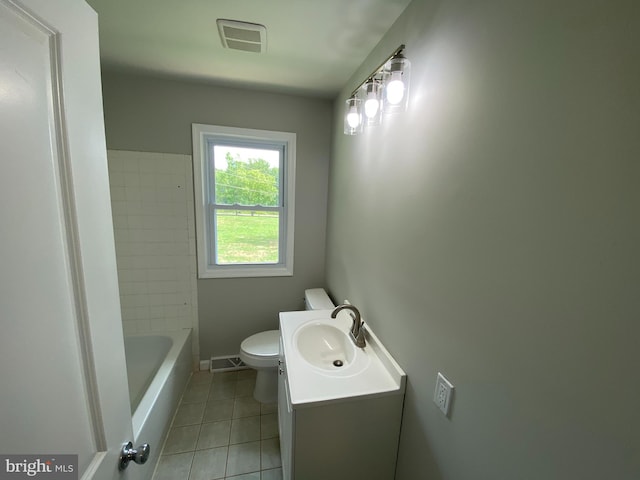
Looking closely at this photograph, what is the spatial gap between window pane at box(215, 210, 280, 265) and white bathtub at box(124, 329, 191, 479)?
2.53 feet

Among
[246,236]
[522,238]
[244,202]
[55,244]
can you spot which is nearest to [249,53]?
[244,202]

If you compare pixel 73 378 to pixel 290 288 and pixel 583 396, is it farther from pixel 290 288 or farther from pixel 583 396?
pixel 290 288

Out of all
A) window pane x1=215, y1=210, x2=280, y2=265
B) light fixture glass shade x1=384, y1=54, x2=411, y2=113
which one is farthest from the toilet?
light fixture glass shade x1=384, y1=54, x2=411, y2=113

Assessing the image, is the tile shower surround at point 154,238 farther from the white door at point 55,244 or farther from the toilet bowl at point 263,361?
the white door at point 55,244

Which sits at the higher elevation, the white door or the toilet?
the white door

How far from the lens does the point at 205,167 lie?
2.08 metres

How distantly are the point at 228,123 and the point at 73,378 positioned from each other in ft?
6.32

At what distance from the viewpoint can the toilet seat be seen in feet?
6.05

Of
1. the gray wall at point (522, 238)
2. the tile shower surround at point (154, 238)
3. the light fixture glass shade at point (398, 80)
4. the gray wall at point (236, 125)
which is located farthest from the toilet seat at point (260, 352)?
the light fixture glass shade at point (398, 80)

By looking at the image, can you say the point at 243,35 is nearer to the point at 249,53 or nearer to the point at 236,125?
the point at 249,53

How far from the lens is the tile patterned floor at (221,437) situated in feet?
4.80

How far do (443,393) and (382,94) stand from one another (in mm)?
1260

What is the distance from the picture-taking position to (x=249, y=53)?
1.47m

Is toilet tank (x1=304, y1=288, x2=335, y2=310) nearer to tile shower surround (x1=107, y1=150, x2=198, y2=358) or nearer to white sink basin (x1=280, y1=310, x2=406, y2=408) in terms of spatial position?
white sink basin (x1=280, y1=310, x2=406, y2=408)
